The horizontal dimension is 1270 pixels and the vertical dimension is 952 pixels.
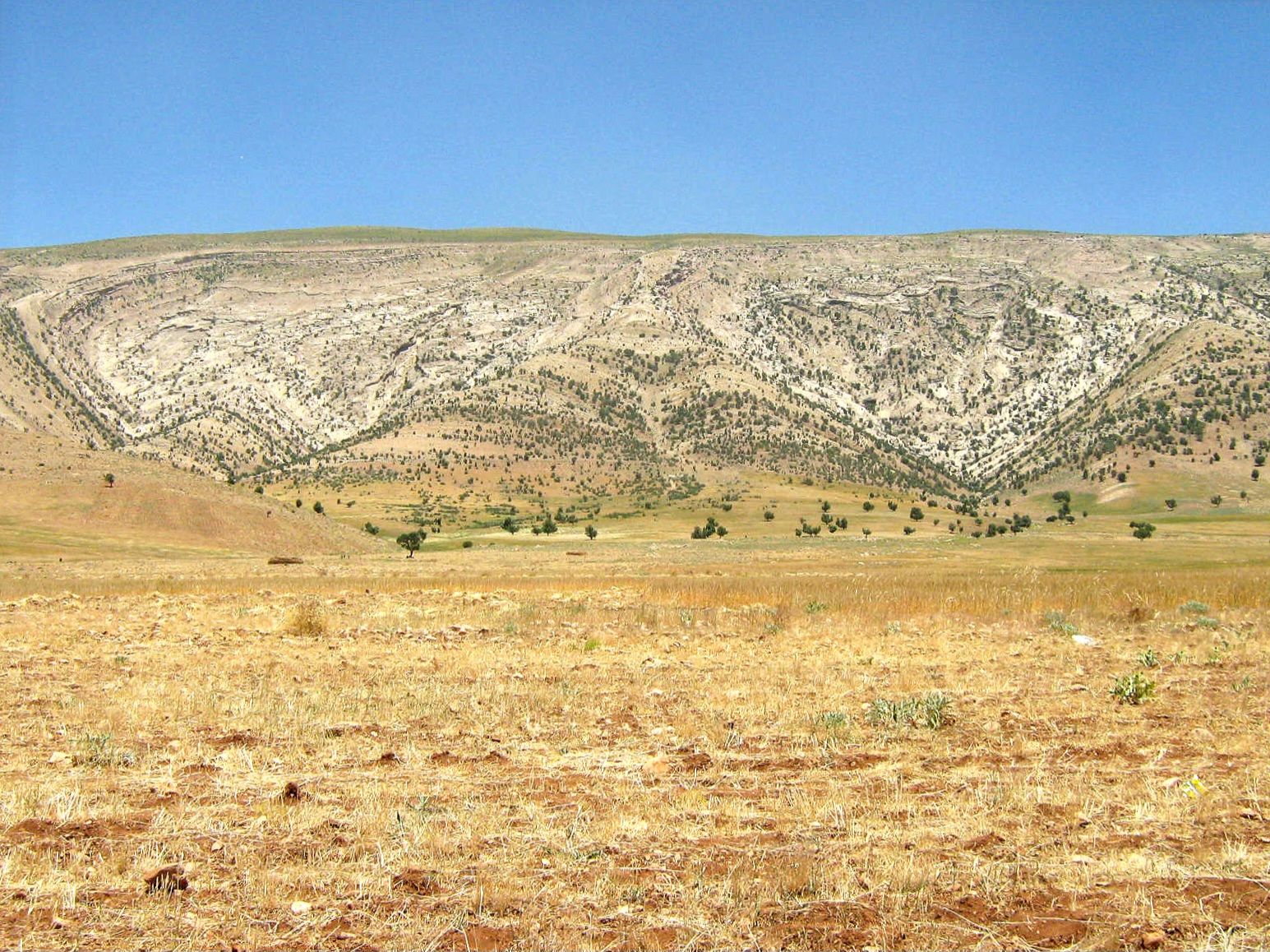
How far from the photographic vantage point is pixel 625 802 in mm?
7465

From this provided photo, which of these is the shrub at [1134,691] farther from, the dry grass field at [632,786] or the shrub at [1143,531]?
the shrub at [1143,531]

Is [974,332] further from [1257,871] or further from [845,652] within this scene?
[1257,871]

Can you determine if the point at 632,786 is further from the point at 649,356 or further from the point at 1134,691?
the point at 649,356

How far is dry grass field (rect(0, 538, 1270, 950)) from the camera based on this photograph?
536 centimetres

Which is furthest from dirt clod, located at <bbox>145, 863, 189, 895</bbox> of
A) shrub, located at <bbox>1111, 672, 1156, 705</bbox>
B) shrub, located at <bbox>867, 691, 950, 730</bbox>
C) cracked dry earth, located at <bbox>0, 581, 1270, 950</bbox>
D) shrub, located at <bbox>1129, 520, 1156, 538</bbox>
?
shrub, located at <bbox>1129, 520, 1156, 538</bbox>

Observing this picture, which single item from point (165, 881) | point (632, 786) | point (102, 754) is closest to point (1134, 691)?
point (632, 786)

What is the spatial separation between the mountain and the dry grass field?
90.3 meters

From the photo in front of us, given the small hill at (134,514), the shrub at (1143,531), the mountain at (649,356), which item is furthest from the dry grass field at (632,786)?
the mountain at (649,356)

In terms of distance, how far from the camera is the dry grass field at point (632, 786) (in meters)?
5.36

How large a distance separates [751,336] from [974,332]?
114ft

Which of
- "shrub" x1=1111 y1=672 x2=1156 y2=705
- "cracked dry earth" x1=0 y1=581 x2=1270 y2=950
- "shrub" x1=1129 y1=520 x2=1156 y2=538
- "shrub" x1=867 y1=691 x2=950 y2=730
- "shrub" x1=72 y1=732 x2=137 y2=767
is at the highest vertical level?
"shrub" x1=72 y1=732 x2=137 y2=767

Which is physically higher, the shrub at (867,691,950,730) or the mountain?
the mountain

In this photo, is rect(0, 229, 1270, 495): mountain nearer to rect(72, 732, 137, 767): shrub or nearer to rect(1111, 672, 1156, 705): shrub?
rect(1111, 672, 1156, 705): shrub

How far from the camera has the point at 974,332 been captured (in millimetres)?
145875
